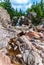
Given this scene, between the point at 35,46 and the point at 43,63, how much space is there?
5.23 meters

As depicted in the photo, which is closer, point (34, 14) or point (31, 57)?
point (31, 57)

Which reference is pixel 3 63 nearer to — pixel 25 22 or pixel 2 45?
pixel 2 45

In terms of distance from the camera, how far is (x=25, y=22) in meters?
76.2

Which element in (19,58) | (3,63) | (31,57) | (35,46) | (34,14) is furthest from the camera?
(34,14)

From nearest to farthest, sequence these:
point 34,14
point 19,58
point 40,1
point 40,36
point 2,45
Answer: point 19,58 → point 2,45 → point 40,36 → point 34,14 → point 40,1

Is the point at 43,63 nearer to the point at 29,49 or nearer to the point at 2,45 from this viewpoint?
the point at 29,49

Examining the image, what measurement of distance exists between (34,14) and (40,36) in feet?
165

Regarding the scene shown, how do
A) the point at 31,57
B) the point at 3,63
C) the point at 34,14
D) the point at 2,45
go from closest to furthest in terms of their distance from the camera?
1. the point at 3,63
2. the point at 31,57
3. the point at 2,45
4. the point at 34,14

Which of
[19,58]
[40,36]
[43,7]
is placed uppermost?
[19,58]

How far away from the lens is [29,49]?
25.2 metres

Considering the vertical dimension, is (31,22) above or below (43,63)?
below

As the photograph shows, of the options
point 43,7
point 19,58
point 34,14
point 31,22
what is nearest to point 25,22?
point 31,22

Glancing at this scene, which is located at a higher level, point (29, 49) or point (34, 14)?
point (29, 49)

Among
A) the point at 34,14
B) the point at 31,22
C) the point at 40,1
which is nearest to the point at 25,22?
the point at 31,22
